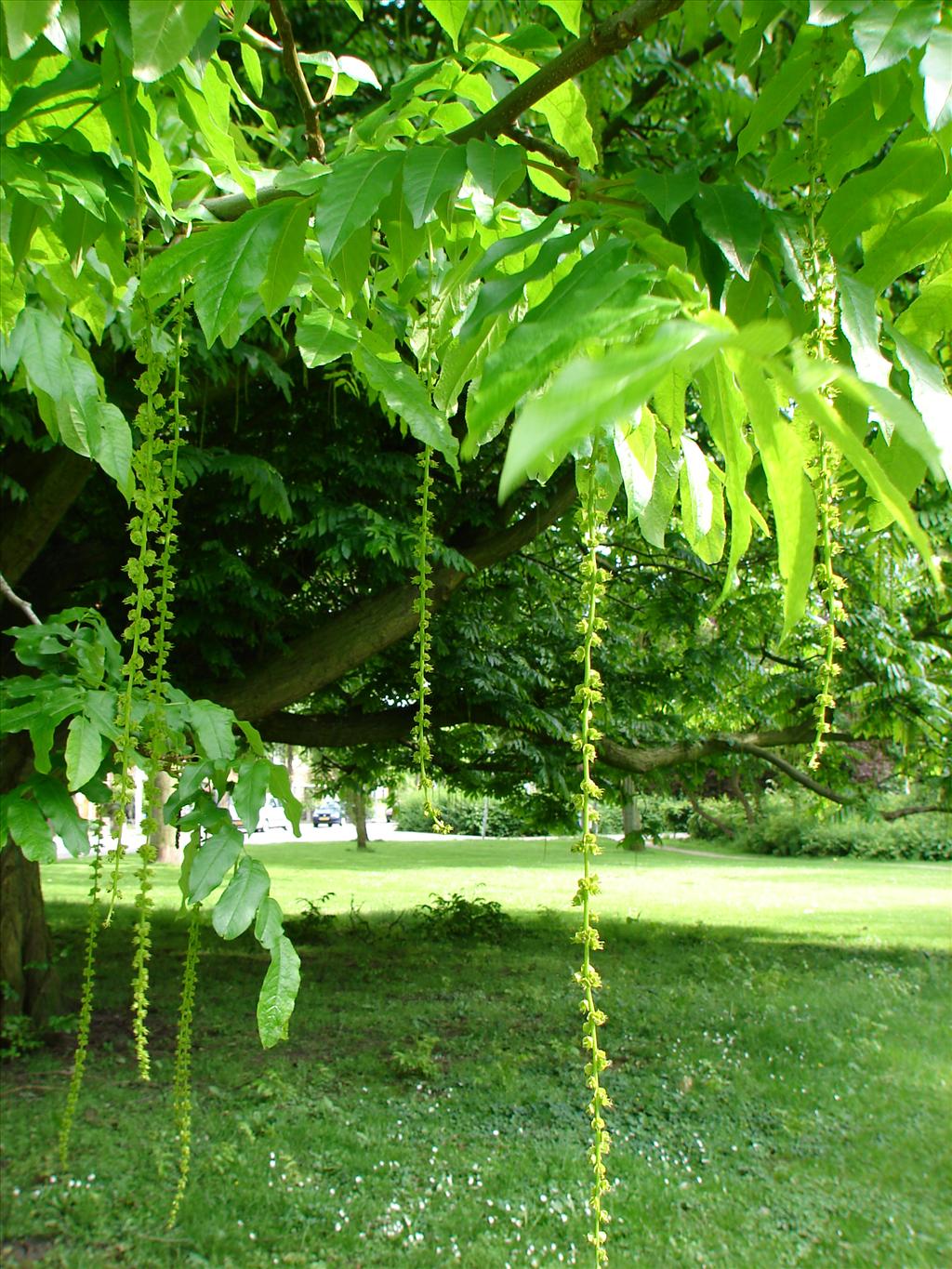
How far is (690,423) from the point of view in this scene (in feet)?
16.6

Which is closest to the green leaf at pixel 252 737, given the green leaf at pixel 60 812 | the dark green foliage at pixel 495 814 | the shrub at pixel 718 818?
the green leaf at pixel 60 812

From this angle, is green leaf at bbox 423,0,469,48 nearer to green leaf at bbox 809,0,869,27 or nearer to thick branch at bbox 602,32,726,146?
green leaf at bbox 809,0,869,27

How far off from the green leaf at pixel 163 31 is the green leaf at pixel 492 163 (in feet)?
0.91

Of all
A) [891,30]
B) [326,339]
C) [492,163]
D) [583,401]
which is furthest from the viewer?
[326,339]

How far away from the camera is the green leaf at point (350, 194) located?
95cm

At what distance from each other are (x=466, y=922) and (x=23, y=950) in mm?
5101

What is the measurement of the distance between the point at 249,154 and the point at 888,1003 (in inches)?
316

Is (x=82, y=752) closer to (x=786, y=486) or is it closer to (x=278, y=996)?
(x=278, y=996)

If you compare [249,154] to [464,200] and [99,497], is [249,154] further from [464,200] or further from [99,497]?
[99,497]

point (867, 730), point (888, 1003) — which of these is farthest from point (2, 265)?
point (888, 1003)

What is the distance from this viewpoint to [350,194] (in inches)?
38.7

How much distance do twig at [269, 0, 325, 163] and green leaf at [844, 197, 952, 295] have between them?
77 cm

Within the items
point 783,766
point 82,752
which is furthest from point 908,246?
point 783,766

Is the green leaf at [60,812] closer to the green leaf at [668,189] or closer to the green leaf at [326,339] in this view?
the green leaf at [326,339]
